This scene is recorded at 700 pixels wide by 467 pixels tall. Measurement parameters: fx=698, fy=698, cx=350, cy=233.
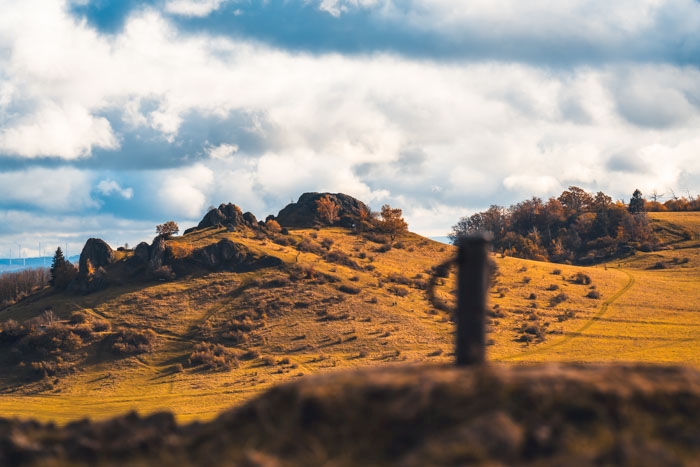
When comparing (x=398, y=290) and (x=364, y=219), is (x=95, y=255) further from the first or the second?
(x=364, y=219)

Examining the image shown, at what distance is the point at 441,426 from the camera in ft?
35.4

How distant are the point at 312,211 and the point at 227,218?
27606mm

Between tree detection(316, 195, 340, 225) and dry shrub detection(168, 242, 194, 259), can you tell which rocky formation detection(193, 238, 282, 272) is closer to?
dry shrub detection(168, 242, 194, 259)

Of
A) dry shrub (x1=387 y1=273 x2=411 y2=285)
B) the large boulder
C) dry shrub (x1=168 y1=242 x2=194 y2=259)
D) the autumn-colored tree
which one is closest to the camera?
dry shrub (x1=387 y1=273 x2=411 y2=285)

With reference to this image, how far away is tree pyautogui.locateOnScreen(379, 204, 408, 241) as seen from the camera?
144875 mm

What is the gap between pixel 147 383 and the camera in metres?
77.0

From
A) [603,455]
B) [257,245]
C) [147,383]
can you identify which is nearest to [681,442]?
[603,455]

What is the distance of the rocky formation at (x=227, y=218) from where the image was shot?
132250 millimetres

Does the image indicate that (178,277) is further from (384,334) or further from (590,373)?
(590,373)

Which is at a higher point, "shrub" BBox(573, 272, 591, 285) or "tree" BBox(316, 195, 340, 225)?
"tree" BBox(316, 195, 340, 225)

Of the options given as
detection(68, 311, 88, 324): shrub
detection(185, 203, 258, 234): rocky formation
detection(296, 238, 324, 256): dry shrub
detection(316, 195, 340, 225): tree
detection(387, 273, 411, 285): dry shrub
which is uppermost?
detection(316, 195, 340, 225): tree

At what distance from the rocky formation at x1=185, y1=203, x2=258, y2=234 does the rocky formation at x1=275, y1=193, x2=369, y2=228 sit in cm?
1814

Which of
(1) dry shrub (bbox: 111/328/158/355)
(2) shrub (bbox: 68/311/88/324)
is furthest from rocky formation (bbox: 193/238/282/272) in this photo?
(1) dry shrub (bbox: 111/328/158/355)

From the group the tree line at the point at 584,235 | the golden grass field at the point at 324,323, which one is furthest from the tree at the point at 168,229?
the tree line at the point at 584,235
